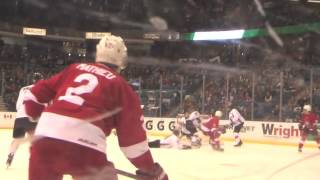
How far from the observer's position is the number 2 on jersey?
2.48 m

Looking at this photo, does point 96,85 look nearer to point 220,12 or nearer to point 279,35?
point 279,35

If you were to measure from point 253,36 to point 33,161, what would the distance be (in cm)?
2261

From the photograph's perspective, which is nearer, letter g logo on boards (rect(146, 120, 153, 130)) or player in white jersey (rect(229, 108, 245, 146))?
player in white jersey (rect(229, 108, 245, 146))

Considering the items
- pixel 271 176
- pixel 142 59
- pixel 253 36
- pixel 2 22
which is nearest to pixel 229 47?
pixel 253 36

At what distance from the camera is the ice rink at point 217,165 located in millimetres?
7121

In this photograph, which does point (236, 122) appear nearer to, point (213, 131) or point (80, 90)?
point (213, 131)

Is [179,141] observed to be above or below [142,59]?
below

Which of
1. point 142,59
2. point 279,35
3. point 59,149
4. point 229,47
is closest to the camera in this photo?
point 59,149

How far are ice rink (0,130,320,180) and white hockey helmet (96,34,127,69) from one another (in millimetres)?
3336

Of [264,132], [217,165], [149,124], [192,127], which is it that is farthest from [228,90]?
[217,165]

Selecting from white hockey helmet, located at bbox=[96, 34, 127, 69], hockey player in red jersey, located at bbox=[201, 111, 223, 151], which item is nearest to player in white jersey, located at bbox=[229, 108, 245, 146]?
hockey player in red jersey, located at bbox=[201, 111, 223, 151]

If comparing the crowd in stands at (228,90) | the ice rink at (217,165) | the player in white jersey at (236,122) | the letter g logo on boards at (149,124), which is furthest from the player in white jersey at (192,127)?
the letter g logo on boards at (149,124)

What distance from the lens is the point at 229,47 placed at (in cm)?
2520

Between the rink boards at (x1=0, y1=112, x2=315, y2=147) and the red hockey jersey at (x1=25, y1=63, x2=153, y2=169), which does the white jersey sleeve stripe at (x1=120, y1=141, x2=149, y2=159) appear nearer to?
the red hockey jersey at (x1=25, y1=63, x2=153, y2=169)
